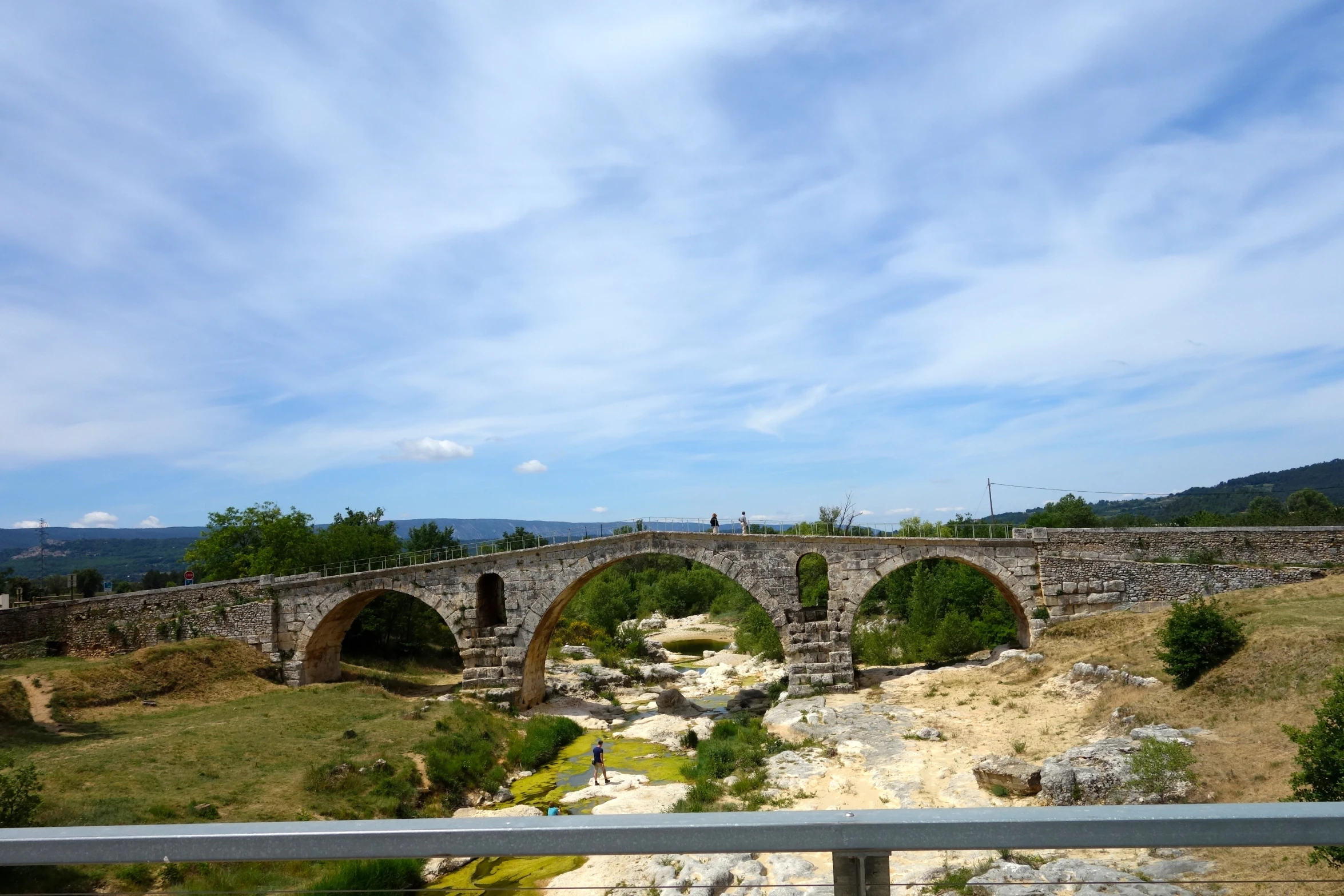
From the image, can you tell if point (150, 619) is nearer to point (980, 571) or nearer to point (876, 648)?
point (876, 648)

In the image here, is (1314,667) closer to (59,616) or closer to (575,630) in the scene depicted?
(575,630)

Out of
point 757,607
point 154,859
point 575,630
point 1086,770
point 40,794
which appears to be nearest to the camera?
point 154,859

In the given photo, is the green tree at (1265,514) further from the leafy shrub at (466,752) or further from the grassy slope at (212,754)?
the grassy slope at (212,754)

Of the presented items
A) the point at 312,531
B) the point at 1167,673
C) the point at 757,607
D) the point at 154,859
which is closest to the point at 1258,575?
the point at 1167,673

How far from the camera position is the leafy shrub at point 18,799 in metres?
12.3

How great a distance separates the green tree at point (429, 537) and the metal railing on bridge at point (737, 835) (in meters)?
52.6

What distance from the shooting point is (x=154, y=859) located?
2.13 metres

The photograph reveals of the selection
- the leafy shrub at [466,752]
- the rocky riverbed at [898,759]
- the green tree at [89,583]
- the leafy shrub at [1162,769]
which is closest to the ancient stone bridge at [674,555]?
the rocky riverbed at [898,759]

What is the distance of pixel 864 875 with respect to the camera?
2205mm

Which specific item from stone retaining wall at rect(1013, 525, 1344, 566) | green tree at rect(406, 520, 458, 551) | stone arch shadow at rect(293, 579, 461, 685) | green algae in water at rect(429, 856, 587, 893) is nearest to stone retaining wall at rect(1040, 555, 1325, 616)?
stone retaining wall at rect(1013, 525, 1344, 566)

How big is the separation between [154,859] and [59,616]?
39071 millimetres

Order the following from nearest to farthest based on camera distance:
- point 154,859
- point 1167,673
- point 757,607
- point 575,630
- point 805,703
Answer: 1. point 154,859
2. point 1167,673
3. point 805,703
4. point 757,607
5. point 575,630

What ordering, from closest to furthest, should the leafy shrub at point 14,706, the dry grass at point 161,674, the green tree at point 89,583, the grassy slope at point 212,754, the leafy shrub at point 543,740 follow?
the grassy slope at point 212,754, the leafy shrub at point 14,706, the leafy shrub at point 543,740, the dry grass at point 161,674, the green tree at point 89,583

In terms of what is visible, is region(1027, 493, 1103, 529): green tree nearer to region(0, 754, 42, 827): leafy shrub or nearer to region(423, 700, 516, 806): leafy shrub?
region(423, 700, 516, 806): leafy shrub
